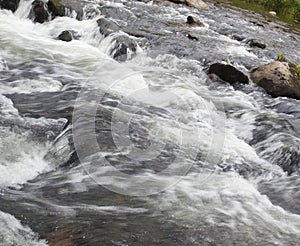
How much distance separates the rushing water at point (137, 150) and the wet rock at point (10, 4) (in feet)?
8.55

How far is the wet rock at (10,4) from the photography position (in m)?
12.8

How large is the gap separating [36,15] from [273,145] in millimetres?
8654

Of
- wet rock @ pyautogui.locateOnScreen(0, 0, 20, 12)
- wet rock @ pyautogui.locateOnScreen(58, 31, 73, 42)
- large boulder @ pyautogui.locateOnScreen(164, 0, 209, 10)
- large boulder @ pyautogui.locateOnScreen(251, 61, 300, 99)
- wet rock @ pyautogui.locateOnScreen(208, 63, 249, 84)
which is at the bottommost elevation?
wet rock @ pyautogui.locateOnScreen(0, 0, 20, 12)

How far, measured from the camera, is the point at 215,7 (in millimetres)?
20047

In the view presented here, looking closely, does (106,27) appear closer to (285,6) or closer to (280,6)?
(285,6)

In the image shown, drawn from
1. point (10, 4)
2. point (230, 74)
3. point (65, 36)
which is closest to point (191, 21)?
point (65, 36)

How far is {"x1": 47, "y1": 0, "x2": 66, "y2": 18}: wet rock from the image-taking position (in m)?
12.4

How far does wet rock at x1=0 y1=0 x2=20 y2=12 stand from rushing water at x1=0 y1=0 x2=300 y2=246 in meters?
2.61

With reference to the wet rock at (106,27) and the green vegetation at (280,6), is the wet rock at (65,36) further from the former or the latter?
the green vegetation at (280,6)

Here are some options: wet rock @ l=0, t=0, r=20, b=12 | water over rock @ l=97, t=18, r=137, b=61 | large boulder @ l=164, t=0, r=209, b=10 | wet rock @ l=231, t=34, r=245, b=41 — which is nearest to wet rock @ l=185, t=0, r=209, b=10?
large boulder @ l=164, t=0, r=209, b=10

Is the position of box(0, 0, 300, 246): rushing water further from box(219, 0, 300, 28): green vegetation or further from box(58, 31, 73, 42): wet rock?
box(219, 0, 300, 28): green vegetation

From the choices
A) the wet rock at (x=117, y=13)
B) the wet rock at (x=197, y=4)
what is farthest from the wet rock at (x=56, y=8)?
the wet rock at (x=197, y=4)

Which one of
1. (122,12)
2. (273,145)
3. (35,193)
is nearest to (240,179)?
(273,145)

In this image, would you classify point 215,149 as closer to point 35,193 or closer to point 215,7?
point 35,193
